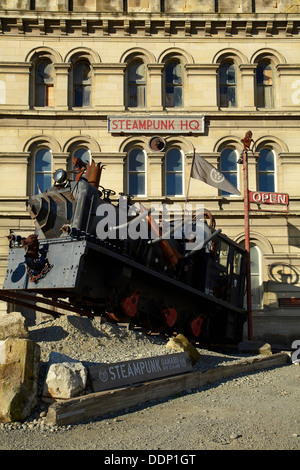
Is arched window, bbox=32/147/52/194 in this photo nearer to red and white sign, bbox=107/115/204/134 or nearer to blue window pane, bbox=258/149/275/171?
red and white sign, bbox=107/115/204/134

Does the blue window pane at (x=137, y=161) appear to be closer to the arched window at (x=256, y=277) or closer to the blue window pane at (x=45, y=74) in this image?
the blue window pane at (x=45, y=74)

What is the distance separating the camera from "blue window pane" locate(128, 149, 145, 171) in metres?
19.7

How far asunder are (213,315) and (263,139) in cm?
928

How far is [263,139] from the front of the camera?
65.1ft

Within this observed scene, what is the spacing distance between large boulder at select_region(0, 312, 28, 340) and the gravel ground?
1.75 ft

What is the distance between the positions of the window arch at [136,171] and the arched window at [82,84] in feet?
9.74

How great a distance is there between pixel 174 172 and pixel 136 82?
4291 millimetres

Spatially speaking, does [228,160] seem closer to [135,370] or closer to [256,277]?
[256,277]

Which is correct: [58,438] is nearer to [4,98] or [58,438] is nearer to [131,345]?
[131,345]

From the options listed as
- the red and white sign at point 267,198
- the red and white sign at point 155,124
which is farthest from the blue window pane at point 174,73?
the red and white sign at point 267,198

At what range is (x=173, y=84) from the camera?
20.5 meters

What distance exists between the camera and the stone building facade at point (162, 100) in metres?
19.1

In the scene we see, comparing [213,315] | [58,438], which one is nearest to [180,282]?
[213,315]

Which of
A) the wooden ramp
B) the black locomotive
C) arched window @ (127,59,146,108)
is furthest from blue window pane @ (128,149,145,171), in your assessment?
the wooden ramp
